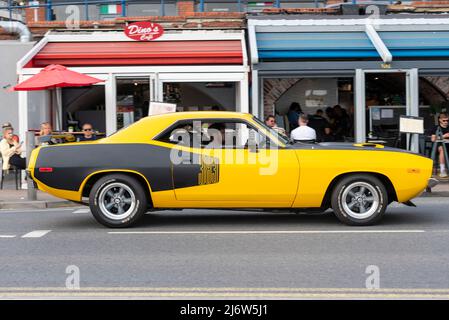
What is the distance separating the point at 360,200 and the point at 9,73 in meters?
11.6

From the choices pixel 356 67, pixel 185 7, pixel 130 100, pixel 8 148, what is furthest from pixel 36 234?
pixel 185 7

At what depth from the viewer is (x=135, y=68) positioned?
15.9 meters

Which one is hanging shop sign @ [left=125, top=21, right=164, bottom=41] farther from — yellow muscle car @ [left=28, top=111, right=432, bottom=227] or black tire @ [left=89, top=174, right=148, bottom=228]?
black tire @ [left=89, top=174, right=148, bottom=228]

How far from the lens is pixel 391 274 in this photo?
625 cm

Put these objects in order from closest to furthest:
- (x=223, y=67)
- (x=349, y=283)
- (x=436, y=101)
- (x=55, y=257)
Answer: (x=349, y=283), (x=55, y=257), (x=223, y=67), (x=436, y=101)

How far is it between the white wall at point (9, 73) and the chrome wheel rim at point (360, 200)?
36.6 feet

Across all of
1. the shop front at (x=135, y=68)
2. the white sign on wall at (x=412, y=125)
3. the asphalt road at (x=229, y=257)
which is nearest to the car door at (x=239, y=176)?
the asphalt road at (x=229, y=257)

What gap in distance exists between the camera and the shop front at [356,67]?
1528 centimetres

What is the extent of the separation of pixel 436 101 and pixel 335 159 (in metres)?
9.91

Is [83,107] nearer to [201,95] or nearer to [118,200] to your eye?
[201,95]

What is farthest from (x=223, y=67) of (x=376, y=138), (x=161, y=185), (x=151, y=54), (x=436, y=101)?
(x=161, y=185)
